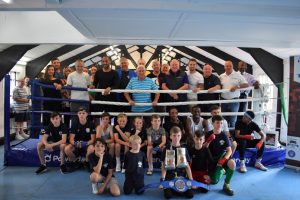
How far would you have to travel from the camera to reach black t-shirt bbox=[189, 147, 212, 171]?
3787mm

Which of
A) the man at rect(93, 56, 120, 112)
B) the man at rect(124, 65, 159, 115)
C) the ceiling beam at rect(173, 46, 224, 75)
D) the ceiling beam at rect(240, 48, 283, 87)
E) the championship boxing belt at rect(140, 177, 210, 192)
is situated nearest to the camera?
the championship boxing belt at rect(140, 177, 210, 192)

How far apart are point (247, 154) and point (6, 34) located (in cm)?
503

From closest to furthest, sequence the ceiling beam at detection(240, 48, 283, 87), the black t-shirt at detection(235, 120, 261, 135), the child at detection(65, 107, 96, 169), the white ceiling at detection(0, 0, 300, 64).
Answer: the white ceiling at detection(0, 0, 300, 64)
the child at detection(65, 107, 96, 169)
the black t-shirt at detection(235, 120, 261, 135)
the ceiling beam at detection(240, 48, 283, 87)

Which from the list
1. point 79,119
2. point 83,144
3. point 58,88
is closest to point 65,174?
point 83,144

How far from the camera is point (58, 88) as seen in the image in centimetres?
457

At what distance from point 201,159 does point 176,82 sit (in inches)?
58.7

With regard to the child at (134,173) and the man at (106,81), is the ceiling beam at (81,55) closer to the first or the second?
the man at (106,81)

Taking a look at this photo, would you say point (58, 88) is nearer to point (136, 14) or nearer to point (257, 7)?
point (136, 14)

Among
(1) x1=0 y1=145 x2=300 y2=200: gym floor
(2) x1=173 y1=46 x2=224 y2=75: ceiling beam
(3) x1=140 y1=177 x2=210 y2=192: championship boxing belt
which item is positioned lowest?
(1) x1=0 y1=145 x2=300 y2=200: gym floor

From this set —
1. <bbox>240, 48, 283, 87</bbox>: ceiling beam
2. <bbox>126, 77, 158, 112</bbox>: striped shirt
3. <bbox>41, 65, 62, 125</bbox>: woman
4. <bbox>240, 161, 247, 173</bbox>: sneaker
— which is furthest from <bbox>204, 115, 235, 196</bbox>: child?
<bbox>240, 48, 283, 87</bbox>: ceiling beam

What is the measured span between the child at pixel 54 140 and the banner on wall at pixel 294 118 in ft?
12.8

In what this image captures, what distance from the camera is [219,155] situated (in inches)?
154

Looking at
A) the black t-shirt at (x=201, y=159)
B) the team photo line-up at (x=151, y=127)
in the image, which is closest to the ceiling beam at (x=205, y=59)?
the team photo line-up at (x=151, y=127)

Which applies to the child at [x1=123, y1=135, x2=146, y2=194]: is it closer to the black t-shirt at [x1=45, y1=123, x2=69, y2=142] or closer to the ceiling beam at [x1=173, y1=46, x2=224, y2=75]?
the black t-shirt at [x1=45, y1=123, x2=69, y2=142]
